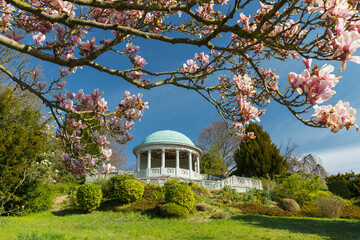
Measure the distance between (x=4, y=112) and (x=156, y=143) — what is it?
13.3 m

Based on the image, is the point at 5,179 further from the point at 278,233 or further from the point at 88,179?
the point at 278,233

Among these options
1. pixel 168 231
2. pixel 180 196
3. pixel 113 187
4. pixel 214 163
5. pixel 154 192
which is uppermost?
pixel 214 163

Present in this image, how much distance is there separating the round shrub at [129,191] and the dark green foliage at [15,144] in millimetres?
4727

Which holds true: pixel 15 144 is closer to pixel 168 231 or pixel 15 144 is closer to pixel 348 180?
pixel 168 231

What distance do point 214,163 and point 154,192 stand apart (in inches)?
556

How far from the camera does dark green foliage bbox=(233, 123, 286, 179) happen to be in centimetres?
2419

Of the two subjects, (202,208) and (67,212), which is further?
(67,212)

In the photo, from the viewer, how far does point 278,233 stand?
8141 millimetres

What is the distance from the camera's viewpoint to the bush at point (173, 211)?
11.2 m

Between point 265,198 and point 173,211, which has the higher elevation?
point 265,198

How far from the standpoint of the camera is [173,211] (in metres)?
11.1

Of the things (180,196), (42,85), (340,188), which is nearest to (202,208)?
(180,196)

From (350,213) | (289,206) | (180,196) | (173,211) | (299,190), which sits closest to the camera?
(173,211)

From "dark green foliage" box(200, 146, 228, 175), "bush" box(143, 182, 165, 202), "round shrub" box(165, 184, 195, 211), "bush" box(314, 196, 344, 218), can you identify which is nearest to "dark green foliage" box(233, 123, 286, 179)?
"dark green foliage" box(200, 146, 228, 175)
